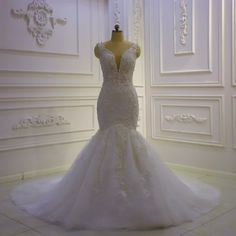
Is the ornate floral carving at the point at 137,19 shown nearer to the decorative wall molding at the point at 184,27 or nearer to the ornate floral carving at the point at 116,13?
Result: the ornate floral carving at the point at 116,13

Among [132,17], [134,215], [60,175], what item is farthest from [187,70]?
[134,215]

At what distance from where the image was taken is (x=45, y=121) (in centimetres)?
375

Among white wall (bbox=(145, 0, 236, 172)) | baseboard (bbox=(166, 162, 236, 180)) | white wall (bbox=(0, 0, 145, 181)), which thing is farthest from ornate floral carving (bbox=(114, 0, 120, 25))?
baseboard (bbox=(166, 162, 236, 180))

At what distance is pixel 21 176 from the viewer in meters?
3.57

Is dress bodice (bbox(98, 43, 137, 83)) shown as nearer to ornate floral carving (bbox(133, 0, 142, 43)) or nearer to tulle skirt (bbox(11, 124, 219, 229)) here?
tulle skirt (bbox(11, 124, 219, 229))

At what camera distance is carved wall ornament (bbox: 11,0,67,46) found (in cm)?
360

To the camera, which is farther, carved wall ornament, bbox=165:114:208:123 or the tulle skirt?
carved wall ornament, bbox=165:114:208:123

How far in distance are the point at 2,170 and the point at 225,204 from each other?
2.12m

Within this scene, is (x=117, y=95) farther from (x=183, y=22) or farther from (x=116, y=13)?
(x=116, y=13)

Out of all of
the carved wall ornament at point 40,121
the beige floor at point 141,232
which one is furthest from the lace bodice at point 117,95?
the carved wall ornament at point 40,121

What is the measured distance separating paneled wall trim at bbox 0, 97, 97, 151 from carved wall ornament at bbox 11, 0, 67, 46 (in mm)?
675

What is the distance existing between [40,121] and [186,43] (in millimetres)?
1804

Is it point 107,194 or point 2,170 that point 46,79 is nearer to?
point 2,170

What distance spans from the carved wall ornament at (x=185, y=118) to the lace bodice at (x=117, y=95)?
50.6 inches
